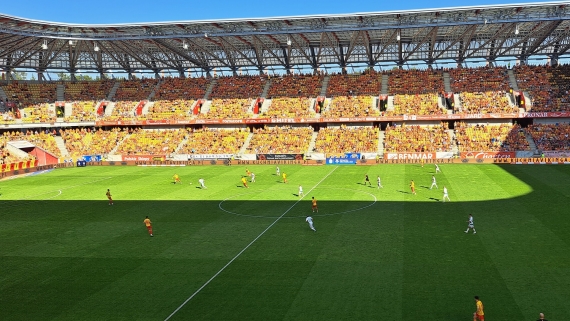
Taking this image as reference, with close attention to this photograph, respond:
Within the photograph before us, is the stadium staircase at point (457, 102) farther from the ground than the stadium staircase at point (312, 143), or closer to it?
farther from the ground

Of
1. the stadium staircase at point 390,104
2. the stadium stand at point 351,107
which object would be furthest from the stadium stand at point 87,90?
the stadium staircase at point 390,104

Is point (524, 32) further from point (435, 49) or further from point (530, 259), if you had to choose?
point (530, 259)

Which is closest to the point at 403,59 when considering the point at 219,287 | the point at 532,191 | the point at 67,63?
the point at 532,191

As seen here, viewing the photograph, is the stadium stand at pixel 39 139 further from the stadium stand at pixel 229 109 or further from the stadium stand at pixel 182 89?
the stadium stand at pixel 229 109

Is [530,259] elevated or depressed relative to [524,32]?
depressed

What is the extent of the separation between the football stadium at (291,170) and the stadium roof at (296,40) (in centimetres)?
38

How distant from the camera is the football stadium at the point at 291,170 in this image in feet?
57.0

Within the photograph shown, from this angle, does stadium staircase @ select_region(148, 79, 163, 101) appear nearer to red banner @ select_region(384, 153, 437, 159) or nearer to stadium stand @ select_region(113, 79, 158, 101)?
stadium stand @ select_region(113, 79, 158, 101)

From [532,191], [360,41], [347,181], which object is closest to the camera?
[532,191]

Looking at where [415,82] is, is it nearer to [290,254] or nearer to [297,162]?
[297,162]

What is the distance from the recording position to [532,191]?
34.8m

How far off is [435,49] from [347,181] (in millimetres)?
39291

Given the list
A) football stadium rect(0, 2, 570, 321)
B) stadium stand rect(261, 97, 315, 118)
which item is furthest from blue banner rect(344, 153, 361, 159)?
stadium stand rect(261, 97, 315, 118)

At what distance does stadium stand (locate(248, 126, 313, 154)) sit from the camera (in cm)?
6294
